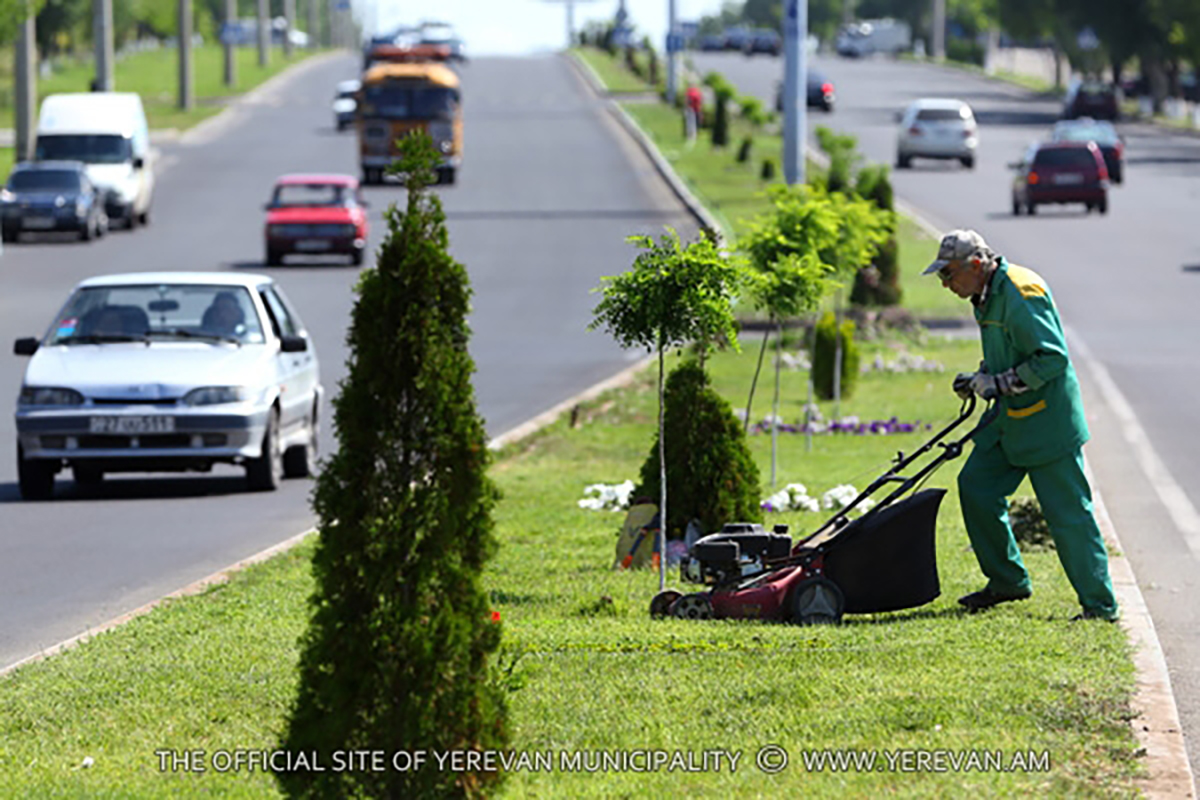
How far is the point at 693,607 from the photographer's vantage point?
34.4 feet

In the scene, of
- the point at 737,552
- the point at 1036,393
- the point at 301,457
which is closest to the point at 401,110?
the point at 301,457

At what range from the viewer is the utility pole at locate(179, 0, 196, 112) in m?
75.8

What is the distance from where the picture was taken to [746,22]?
199125mm

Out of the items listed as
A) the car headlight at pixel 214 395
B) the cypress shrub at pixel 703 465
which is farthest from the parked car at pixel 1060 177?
the cypress shrub at pixel 703 465

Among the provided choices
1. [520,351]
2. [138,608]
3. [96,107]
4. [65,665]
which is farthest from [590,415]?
[96,107]

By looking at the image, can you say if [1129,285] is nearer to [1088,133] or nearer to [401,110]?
[1088,133]

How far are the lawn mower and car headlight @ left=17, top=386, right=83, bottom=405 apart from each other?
25.3ft

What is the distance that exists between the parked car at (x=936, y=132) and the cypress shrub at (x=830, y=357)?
40.7 meters

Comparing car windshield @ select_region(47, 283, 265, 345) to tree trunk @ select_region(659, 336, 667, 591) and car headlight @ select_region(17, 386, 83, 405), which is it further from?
tree trunk @ select_region(659, 336, 667, 591)

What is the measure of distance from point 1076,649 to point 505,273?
32.7m

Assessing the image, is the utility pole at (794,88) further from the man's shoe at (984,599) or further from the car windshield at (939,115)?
the car windshield at (939,115)

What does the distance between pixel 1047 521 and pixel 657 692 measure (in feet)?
7.67

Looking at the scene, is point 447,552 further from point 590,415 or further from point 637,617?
point 590,415

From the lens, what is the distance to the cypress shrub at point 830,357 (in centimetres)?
2336
